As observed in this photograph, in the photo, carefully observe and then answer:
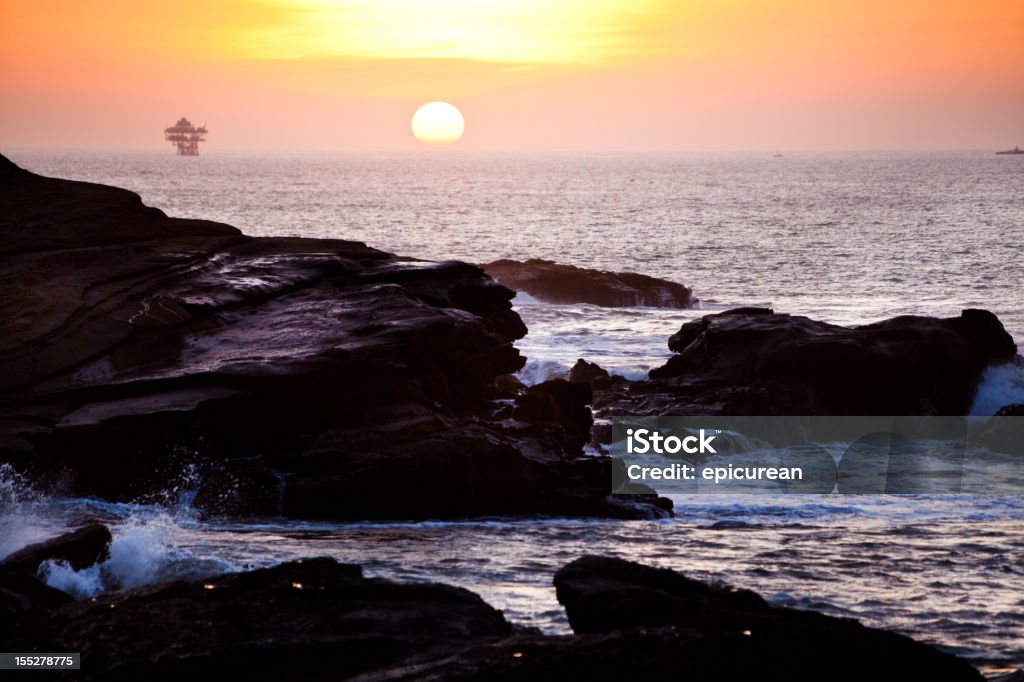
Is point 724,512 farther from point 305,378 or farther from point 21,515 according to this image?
point 21,515

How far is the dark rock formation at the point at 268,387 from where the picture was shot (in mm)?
19578

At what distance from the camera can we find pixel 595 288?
51.5 m

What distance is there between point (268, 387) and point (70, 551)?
22.3 feet

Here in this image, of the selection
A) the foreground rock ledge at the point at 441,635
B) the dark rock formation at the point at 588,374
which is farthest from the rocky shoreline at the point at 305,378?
the foreground rock ledge at the point at 441,635

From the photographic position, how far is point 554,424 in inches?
904

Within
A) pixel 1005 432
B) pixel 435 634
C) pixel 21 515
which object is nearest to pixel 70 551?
pixel 21 515

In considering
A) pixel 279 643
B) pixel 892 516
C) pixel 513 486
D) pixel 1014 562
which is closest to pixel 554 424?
pixel 513 486

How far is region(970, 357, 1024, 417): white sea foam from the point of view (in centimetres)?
2925

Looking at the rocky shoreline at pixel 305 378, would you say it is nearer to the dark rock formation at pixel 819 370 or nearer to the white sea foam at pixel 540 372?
the dark rock formation at pixel 819 370

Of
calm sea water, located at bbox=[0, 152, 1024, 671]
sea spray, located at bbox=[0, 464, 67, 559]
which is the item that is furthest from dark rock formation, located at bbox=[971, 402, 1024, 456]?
sea spray, located at bbox=[0, 464, 67, 559]

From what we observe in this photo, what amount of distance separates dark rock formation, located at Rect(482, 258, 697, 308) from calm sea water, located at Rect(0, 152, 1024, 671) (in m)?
1.01

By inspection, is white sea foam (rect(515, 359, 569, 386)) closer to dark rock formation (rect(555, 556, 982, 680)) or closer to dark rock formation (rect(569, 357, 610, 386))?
dark rock formation (rect(569, 357, 610, 386))

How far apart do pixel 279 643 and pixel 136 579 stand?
16.8ft

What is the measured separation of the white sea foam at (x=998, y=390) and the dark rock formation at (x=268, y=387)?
39.4ft
